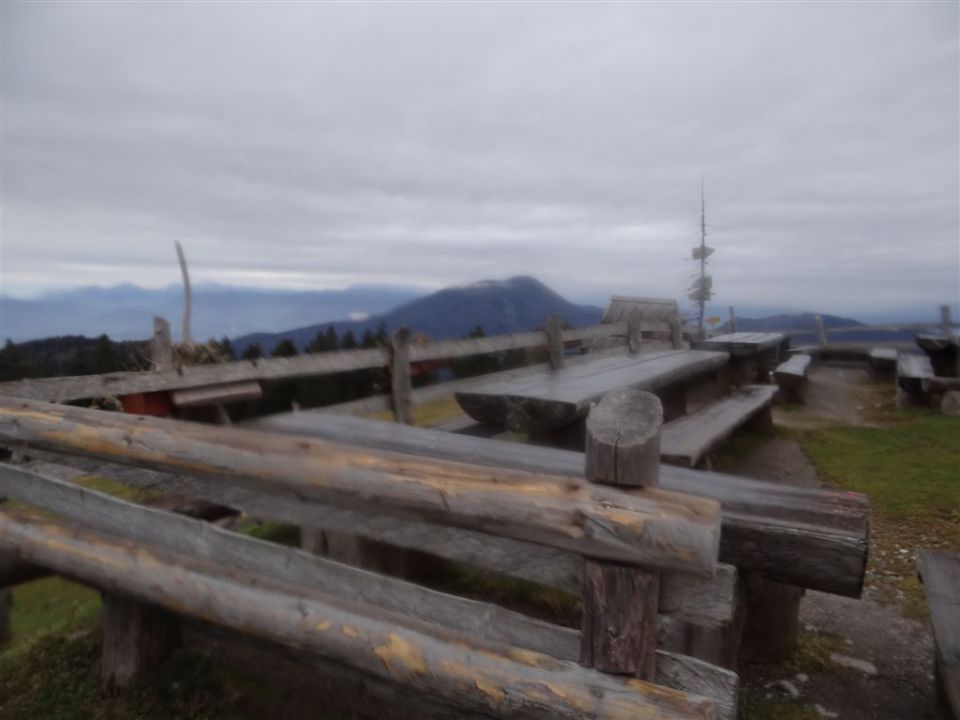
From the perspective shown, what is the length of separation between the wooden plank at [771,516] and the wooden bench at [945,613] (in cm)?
38

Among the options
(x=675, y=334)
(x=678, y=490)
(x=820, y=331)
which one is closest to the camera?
(x=678, y=490)

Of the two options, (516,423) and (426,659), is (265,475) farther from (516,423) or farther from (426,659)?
(516,423)

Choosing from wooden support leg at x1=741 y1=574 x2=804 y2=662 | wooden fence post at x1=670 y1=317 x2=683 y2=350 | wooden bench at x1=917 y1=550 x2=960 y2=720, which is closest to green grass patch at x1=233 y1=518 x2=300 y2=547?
wooden support leg at x1=741 y1=574 x2=804 y2=662

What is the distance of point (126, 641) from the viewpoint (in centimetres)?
296

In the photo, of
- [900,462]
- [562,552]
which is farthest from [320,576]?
[900,462]

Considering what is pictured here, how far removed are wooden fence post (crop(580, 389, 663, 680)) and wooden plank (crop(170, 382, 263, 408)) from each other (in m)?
2.46

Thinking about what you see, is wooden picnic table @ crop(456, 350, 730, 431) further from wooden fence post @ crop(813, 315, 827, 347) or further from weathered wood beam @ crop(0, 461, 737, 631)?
wooden fence post @ crop(813, 315, 827, 347)

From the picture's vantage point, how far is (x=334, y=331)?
5.02 meters

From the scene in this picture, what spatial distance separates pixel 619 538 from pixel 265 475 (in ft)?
4.06

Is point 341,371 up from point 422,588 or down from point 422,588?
up

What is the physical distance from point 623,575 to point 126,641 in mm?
2615

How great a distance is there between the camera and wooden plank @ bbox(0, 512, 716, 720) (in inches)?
67.1

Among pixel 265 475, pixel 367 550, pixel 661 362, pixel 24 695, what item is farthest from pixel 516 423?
pixel 24 695

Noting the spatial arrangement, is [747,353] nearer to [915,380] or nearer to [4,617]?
[915,380]
